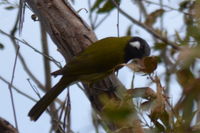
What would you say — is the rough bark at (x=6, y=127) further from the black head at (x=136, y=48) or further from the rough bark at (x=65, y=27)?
the black head at (x=136, y=48)

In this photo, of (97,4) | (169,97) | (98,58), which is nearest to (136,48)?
(98,58)

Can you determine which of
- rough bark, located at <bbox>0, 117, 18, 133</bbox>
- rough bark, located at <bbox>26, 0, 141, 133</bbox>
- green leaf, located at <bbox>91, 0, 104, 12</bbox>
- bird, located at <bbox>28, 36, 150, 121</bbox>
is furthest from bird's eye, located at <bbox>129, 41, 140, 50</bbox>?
rough bark, located at <bbox>0, 117, 18, 133</bbox>

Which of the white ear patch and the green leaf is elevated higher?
the green leaf

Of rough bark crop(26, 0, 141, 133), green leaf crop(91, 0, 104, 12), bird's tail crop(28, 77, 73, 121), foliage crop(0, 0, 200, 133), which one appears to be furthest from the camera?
green leaf crop(91, 0, 104, 12)

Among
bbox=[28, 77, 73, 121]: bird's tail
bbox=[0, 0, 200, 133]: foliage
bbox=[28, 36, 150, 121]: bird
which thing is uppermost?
bbox=[0, 0, 200, 133]: foliage

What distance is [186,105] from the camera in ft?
1.81

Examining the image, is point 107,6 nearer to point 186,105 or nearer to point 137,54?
point 137,54

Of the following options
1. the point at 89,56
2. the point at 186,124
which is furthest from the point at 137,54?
the point at 186,124

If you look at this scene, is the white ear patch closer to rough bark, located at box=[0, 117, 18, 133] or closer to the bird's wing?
the bird's wing

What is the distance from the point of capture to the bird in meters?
2.62

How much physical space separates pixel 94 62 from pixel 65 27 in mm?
584

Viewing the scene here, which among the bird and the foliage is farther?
the bird

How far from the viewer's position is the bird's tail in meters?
2.60

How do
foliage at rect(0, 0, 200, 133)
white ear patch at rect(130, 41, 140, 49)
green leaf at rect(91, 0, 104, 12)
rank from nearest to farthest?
foliage at rect(0, 0, 200, 133) < green leaf at rect(91, 0, 104, 12) < white ear patch at rect(130, 41, 140, 49)
